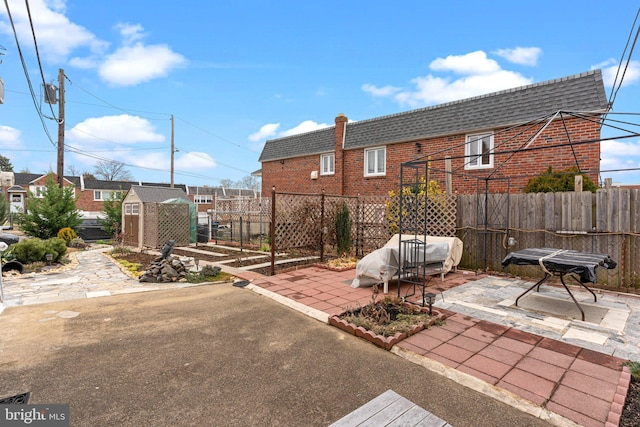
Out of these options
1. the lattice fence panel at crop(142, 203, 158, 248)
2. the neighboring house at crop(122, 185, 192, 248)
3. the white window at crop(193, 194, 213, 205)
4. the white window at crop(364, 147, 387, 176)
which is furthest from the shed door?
the white window at crop(193, 194, 213, 205)

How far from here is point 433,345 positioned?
11.2 feet

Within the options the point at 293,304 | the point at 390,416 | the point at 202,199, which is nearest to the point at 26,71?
the point at 293,304

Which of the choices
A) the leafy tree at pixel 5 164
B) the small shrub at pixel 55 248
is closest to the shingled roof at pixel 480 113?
the small shrub at pixel 55 248

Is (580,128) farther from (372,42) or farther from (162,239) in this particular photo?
(162,239)

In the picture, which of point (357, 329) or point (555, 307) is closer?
point (357, 329)

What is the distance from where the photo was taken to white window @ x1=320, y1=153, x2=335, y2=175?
14562 millimetres

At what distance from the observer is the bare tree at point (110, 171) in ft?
158

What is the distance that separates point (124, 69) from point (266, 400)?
39.5 ft

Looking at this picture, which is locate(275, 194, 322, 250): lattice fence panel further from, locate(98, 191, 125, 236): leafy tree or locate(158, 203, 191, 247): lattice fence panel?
locate(98, 191, 125, 236): leafy tree

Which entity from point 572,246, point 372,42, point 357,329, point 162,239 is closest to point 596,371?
point 357,329

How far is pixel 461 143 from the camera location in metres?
10.5

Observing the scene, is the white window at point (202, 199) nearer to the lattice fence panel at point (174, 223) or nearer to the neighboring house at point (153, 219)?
the neighboring house at point (153, 219)

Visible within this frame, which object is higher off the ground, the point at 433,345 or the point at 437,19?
the point at 437,19

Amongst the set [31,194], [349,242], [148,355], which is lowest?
[148,355]
